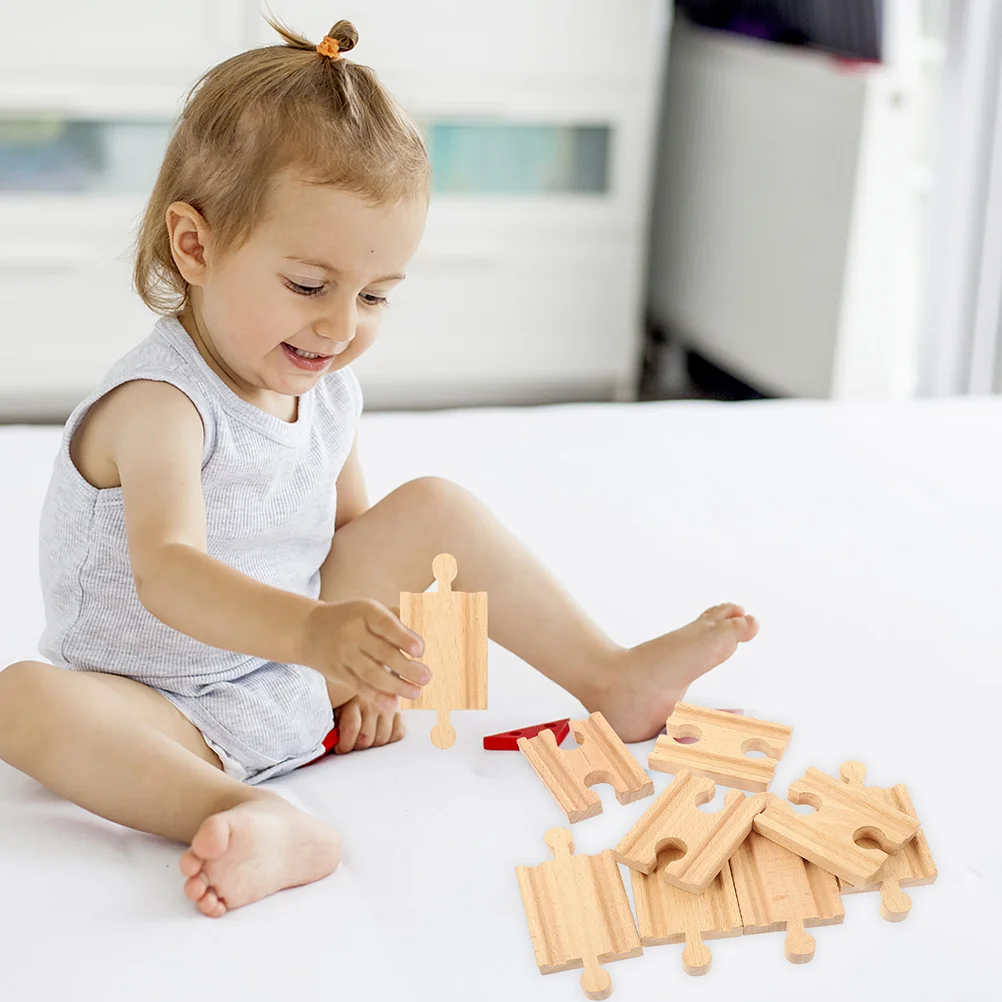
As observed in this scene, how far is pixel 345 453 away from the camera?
4.14ft

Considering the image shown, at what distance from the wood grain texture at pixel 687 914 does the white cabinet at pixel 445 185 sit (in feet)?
7.22

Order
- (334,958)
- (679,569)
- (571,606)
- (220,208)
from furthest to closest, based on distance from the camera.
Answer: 1. (679,569)
2. (571,606)
3. (220,208)
4. (334,958)

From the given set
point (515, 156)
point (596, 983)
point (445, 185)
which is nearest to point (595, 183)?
point (515, 156)

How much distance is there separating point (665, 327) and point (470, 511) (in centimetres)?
243

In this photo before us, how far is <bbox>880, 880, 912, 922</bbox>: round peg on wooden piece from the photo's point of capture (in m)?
0.90

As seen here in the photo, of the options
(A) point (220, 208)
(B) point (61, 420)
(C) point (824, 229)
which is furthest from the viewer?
(B) point (61, 420)

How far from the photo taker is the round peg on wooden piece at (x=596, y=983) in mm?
821

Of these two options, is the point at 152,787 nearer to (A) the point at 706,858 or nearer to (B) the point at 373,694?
(B) the point at 373,694

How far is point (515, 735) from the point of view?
43.9 inches

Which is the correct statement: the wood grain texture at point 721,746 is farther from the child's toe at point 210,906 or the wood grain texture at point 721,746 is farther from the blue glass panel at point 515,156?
the blue glass panel at point 515,156

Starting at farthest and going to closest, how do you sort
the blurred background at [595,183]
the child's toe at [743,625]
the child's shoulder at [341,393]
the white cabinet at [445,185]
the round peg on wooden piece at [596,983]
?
the white cabinet at [445,185] → the blurred background at [595,183] → the child's shoulder at [341,393] → the child's toe at [743,625] → the round peg on wooden piece at [596,983]

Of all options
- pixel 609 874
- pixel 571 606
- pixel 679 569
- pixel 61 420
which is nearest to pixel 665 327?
pixel 61 420

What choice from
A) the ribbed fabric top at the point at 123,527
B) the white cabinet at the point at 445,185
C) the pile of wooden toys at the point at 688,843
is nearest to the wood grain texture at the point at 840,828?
the pile of wooden toys at the point at 688,843

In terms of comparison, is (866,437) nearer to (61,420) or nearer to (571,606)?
(571,606)
